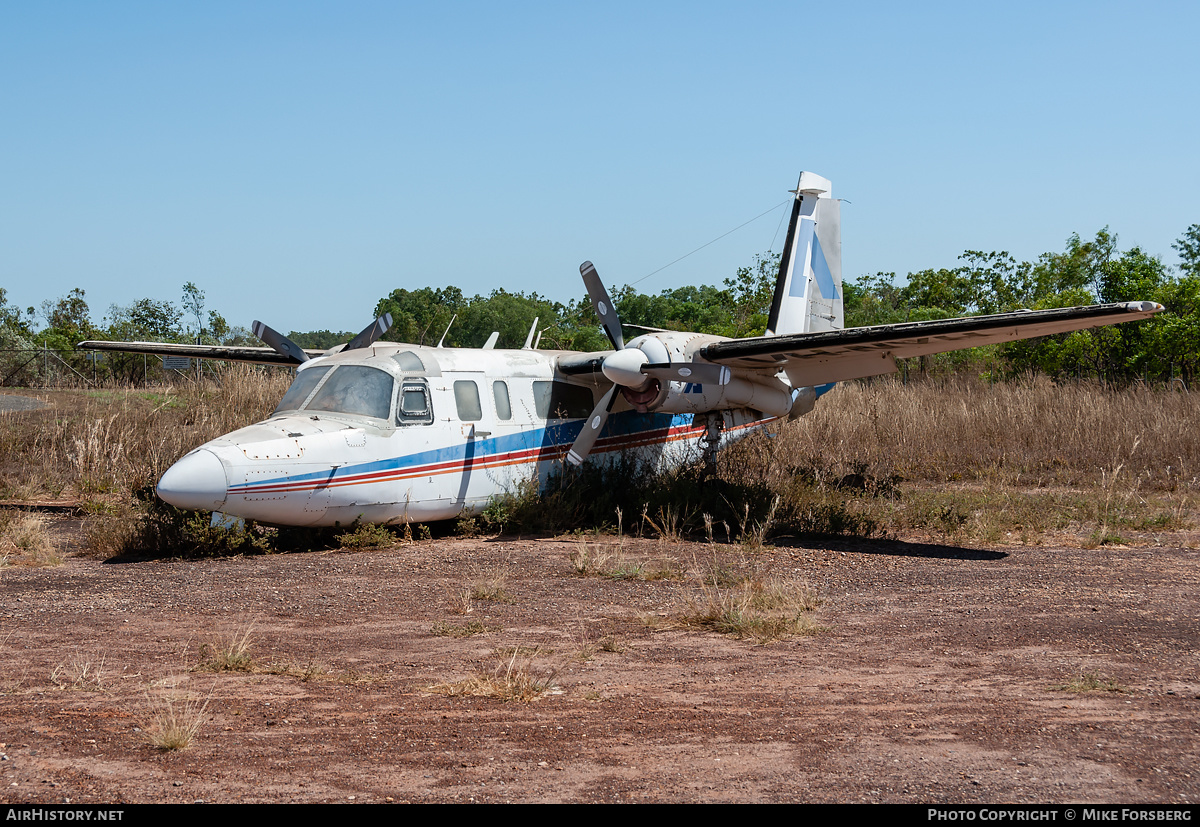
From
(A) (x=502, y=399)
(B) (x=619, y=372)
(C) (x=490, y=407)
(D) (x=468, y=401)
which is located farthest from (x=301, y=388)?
(B) (x=619, y=372)

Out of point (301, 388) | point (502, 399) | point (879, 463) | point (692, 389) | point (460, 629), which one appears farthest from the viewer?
point (879, 463)

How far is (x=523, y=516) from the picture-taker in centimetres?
1329

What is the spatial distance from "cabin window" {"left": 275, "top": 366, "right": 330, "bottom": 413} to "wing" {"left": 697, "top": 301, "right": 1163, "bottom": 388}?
5.30 metres

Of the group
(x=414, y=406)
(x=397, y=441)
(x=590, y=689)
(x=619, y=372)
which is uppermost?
(x=619, y=372)

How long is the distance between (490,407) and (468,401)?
389 mm

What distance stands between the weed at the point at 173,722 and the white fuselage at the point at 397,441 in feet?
16.8

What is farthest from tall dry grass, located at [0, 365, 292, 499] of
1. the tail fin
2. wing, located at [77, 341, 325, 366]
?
the tail fin

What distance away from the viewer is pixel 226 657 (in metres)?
6.39

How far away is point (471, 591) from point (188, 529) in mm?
4094

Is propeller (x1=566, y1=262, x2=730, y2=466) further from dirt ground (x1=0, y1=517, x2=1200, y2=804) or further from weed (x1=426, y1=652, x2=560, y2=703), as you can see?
weed (x1=426, y1=652, x2=560, y2=703)

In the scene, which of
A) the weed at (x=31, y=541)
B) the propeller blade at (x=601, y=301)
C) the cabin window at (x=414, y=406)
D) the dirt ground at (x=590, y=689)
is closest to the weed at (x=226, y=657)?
the dirt ground at (x=590, y=689)

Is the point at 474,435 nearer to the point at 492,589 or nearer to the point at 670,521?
the point at 670,521

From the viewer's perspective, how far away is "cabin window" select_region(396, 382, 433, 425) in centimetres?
1212

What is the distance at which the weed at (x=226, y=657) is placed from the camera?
6332 mm
